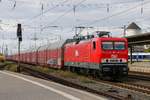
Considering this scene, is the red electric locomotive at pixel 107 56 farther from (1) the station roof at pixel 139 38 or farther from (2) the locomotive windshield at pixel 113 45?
(1) the station roof at pixel 139 38

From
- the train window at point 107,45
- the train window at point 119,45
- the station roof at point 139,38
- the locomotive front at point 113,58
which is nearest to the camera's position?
the locomotive front at point 113,58

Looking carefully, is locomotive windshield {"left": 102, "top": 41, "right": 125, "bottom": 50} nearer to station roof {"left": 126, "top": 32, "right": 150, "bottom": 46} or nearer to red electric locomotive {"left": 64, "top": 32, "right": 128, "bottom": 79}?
red electric locomotive {"left": 64, "top": 32, "right": 128, "bottom": 79}

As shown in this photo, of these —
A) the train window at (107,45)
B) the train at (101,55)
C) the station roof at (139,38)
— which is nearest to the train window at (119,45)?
the train at (101,55)

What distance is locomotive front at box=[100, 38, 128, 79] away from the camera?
2994cm

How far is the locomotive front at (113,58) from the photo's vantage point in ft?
98.2

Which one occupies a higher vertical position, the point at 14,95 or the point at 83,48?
the point at 83,48

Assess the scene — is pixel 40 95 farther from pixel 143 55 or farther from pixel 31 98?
pixel 143 55

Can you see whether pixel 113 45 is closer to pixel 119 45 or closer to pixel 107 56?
pixel 119 45

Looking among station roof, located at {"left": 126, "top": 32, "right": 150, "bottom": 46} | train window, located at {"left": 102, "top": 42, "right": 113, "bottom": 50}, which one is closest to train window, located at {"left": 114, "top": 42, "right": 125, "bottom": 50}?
train window, located at {"left": 102, "top": 42, "right": 113, "bottom": 50}

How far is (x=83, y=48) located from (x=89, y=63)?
2002 mm

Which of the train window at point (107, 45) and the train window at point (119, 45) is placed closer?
the train window at point (107, 45)

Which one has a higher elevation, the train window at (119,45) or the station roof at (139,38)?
the station roof at (139,38)

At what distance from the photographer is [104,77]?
32156mm

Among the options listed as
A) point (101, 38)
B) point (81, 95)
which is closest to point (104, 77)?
point (101, 38)
